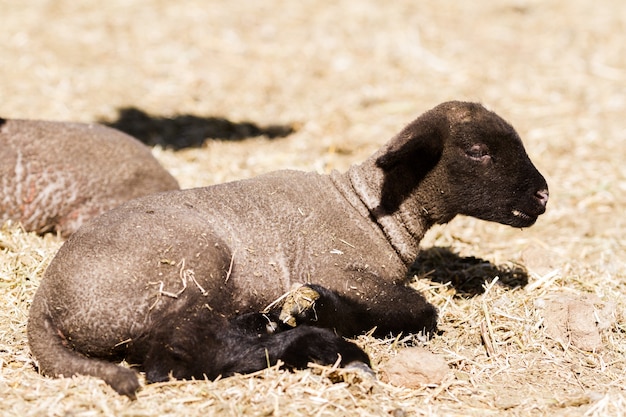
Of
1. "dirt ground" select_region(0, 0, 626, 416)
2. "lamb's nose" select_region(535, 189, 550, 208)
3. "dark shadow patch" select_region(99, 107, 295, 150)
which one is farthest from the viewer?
"dark shadow patch" select_region(99, 107, 295, 150)

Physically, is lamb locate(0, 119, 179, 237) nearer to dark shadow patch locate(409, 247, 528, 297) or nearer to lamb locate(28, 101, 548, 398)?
lamb locate(28, 101, 548, 398)

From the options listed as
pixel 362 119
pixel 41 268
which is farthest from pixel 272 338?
pixel 362 119

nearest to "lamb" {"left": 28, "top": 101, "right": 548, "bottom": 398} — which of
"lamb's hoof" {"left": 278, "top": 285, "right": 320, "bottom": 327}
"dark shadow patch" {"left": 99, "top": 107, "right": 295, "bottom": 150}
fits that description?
"lamb's hoof" {"left": 278, "top": 285, "right": 320, "bottom": 327}

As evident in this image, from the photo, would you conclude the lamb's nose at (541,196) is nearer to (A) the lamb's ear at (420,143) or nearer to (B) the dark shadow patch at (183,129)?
(A) the lamb's ear at (420,143)

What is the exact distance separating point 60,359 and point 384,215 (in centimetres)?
258

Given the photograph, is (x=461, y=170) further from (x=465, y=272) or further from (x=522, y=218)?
(x=465, y=272)

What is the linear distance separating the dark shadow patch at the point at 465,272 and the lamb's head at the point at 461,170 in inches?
32.0

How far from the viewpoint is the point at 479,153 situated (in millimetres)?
5750

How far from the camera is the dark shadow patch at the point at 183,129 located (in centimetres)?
1053

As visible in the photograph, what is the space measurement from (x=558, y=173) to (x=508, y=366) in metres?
5.06

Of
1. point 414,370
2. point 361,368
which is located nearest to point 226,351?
point 361,368

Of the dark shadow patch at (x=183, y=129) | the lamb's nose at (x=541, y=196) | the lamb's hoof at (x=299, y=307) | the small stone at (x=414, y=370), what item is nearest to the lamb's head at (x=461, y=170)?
the lamb's nose at (x=541, y=196)

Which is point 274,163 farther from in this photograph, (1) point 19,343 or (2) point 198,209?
(1) point 19,343

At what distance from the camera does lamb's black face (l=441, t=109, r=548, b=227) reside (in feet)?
18.7
